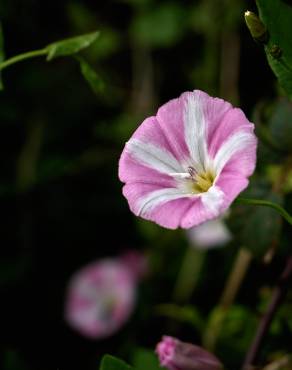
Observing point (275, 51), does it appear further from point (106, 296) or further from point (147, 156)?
point (106, 296)

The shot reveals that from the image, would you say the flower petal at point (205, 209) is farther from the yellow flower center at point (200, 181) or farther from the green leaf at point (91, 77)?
the green leaf at point (91, 77)

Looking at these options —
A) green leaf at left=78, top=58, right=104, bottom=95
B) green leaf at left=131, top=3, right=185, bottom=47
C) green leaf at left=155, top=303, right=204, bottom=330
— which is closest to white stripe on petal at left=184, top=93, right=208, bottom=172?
green leaf at left=78, top=58, right=104, bottom=95

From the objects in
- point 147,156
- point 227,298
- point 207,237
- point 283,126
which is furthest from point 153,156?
point 207,237

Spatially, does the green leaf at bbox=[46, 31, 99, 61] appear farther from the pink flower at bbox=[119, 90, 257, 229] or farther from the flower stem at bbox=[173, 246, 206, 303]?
the flower stem at bbox=[173, 246, 206, 303]

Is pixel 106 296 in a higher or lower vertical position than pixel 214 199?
lower

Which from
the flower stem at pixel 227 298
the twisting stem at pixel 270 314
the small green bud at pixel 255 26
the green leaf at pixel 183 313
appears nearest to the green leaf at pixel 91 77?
the small green bud at pixel 255 26

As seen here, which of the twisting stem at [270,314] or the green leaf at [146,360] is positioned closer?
the twisting stem at [270,314]

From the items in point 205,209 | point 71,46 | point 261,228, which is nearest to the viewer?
point 205,209

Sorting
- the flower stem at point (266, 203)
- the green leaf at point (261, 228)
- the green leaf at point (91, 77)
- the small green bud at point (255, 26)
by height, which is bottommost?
the green leaf at point (261, 228)
